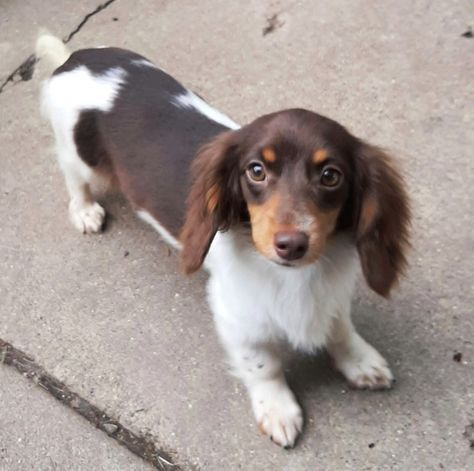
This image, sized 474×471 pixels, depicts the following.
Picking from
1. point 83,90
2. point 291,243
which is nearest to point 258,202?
point 291,243

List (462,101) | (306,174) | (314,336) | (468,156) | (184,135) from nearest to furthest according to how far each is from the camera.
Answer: (306,174), (314,336), (184,135), (468,156), (462,101)

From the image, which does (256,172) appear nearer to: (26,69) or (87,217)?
(87,217)

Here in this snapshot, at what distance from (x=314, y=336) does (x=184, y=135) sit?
86cm

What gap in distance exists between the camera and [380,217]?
2.19 metres

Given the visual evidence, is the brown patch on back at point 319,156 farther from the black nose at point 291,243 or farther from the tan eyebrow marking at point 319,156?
the black nose at point 291,243

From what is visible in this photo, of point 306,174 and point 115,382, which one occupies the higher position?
point 306,174

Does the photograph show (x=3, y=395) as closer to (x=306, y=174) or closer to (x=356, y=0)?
(x=306, y=174)

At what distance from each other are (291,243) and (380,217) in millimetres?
343

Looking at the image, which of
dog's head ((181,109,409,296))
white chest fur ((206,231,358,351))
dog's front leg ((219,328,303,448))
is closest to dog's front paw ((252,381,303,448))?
dog's front leg ((219,328,303,448))

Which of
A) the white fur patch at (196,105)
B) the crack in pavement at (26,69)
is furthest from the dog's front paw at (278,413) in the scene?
the crack in pavement at (26,69)

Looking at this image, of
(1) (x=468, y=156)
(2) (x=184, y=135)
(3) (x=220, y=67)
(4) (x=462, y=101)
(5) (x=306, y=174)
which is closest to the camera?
(5) (x=306, y=174)

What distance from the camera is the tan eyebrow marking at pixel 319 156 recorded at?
2.07 m

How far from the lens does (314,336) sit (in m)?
2.54

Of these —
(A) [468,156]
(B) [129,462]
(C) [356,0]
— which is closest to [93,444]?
(B) [129,462]
